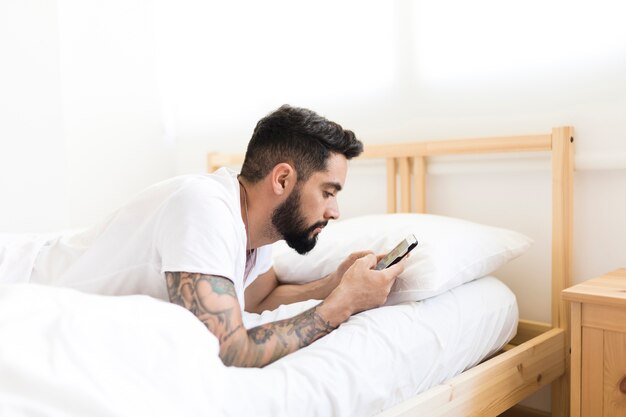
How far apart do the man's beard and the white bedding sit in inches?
9.1

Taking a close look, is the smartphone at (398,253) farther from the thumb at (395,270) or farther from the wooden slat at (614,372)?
the wooden slat at (614,372)

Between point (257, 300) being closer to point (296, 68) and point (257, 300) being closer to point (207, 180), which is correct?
point (207, 180)

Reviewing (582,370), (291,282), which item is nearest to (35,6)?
(291,282)

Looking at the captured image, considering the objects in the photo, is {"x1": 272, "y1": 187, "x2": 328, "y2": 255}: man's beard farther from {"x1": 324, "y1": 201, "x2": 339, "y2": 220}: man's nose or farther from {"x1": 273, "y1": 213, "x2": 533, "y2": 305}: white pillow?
{"x1": 273, "y1": 213, "x2": 533, "y2": 305}: white pillow

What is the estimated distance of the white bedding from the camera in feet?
2.42

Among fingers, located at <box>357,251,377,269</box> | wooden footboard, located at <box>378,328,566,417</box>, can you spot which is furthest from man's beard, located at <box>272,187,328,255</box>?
wooden footboard, located at <box>378,328,566,417</box>

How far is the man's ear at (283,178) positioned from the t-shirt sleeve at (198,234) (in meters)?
0.17

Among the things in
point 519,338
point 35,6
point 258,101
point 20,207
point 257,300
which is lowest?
point 519,338

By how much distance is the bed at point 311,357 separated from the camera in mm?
761

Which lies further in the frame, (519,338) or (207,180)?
(519,338)

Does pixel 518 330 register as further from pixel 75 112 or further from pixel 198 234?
pixel 75 112

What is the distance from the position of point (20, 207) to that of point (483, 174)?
185 cm

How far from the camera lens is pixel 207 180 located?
4.06 feet

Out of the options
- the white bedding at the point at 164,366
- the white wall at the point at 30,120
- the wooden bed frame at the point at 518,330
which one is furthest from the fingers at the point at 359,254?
the white wall at the point at 30,120
